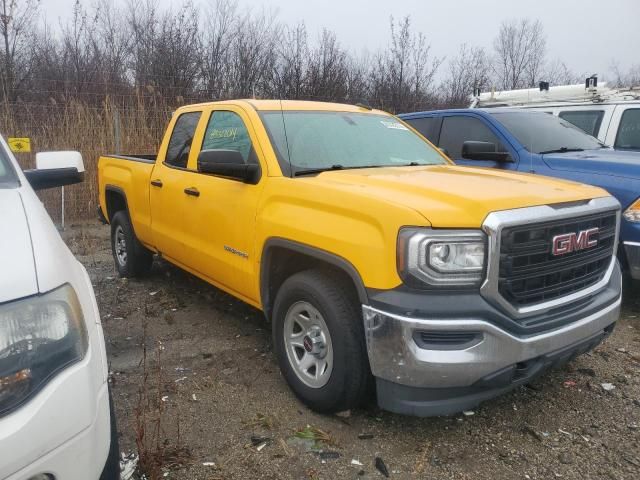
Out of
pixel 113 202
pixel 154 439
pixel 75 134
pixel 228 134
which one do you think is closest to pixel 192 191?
pixel 228 134

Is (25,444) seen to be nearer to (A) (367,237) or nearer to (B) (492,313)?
(A) (367,237)

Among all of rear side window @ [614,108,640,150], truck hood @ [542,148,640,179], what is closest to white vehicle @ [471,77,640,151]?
rear side window @ [614,108,640,150]

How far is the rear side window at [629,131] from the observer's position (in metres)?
6.59

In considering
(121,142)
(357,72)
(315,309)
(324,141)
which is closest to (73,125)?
(121,142)

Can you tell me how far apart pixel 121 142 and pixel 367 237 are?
8495 millimetres

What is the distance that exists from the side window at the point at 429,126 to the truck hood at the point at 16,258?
208 inches

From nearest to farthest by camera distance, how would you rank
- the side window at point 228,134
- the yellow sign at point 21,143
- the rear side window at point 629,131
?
1. the side window at point 228,134
2. the rear side window at point 629,131
3. the yellow sign at point 21,143

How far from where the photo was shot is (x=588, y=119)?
7.10m

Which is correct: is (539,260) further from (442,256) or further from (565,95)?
(565,95)

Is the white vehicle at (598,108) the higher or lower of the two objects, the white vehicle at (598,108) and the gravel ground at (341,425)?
the higher

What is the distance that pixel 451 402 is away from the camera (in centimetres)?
254

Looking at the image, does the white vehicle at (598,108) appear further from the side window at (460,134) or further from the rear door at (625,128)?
the side window at (460,134)

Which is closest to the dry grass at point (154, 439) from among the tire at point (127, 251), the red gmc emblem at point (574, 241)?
the red gmc emblem at point (574, 241)

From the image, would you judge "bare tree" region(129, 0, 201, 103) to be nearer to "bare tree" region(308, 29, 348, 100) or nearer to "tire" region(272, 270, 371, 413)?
"bare tree" region(308, 29, 348, 100)
